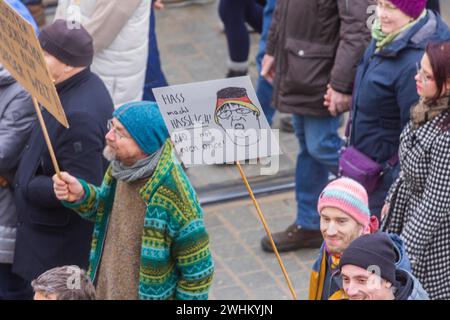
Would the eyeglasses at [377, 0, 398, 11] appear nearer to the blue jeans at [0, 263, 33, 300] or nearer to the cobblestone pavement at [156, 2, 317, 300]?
the cobblestone pavement at [156, 2, 317, 300]

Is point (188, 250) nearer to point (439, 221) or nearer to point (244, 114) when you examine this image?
point (244, 114)

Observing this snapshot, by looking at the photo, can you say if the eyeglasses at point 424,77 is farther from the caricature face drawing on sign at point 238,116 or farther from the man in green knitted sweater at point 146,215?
the man in green knitted sweater at point 146,215

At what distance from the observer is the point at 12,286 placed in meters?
5.76

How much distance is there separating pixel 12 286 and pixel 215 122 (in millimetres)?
1783

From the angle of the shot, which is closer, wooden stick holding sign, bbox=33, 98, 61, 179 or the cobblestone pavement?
wooden stick holding sign, bbox=33, 98, 61, 179

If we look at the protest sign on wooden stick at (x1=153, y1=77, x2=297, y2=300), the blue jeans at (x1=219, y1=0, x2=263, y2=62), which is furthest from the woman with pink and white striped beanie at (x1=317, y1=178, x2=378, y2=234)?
the blue jeans at (x1=219, y1=0, x2=263, y2=62)

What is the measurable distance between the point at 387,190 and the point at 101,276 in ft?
4.78

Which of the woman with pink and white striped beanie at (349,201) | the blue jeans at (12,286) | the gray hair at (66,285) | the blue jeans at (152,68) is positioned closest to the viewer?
the gray hair at (66,285)

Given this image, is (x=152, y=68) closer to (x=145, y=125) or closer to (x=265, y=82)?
(x=265, y=82)

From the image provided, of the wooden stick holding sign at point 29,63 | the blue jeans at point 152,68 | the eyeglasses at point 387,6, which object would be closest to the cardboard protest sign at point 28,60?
the wooden stick holding sign at point 29,63

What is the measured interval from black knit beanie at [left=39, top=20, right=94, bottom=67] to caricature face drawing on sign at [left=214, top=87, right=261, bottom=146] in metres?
1.00

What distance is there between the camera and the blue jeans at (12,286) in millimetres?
5727

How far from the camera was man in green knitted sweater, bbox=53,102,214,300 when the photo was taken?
4.71 meters
